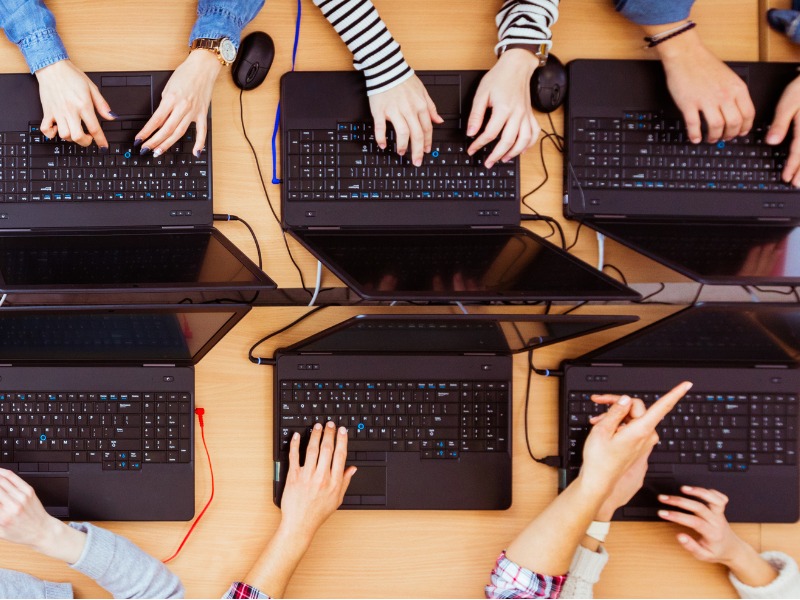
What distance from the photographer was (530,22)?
3.53 feet

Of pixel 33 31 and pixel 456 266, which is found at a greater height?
pixel 33 31

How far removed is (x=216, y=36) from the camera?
106 cm

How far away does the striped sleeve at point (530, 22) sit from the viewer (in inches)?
42.3

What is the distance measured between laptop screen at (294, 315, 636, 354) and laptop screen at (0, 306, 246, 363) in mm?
176

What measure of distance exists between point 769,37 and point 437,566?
1171 millimetres

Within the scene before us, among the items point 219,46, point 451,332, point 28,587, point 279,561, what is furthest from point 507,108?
point 28,587

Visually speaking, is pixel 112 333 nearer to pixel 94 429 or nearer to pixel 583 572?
pixel 94 429

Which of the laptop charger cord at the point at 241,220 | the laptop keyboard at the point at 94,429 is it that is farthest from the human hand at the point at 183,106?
the laptop keyboard at the point at 94,429

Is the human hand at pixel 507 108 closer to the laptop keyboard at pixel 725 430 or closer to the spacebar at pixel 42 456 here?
the laptop keyboard at pixel 725 430

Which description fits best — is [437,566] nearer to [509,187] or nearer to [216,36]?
[509,187]

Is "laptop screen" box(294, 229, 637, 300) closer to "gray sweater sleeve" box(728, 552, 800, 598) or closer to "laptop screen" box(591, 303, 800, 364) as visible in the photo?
"laptop screen" box(591, 303, 800, 364)

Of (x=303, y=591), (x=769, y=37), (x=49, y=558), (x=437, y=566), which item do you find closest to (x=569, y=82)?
(x=769, y=37)

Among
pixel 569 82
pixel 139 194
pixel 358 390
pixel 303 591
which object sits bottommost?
pixel 303 591

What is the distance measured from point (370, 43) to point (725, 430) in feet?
3.10
